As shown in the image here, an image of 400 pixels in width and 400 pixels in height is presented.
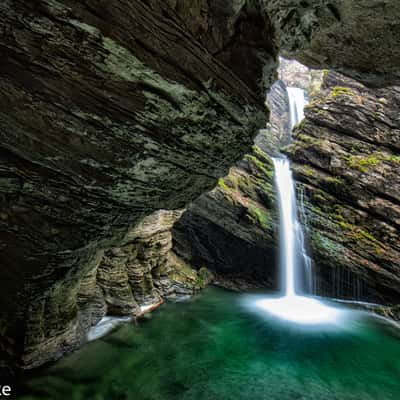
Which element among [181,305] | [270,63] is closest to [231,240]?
[181,305]

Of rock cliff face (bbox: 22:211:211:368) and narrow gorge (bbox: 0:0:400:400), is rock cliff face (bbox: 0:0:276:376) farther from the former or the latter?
rock cliff face (bbox: 22:211:211:368)

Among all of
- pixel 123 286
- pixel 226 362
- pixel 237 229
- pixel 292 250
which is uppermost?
pixel 237 229

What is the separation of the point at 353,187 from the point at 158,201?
50.5 feet

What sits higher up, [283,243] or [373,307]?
[283,243]

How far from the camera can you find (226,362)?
362 inches

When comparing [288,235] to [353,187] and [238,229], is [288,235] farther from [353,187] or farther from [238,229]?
[353,187]

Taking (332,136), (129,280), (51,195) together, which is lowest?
(129,280)

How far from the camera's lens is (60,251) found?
5742 mm

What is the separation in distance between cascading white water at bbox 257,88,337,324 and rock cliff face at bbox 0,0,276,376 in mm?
11685

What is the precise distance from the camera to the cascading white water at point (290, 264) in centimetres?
1481

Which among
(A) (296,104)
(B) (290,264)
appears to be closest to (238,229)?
(B) (290,264)

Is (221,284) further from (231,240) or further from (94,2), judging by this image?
(94,2)

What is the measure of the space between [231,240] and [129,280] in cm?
861

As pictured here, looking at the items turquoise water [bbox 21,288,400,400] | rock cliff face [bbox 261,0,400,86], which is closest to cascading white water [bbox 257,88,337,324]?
turquoise water [bbox 21,288,400,400]
